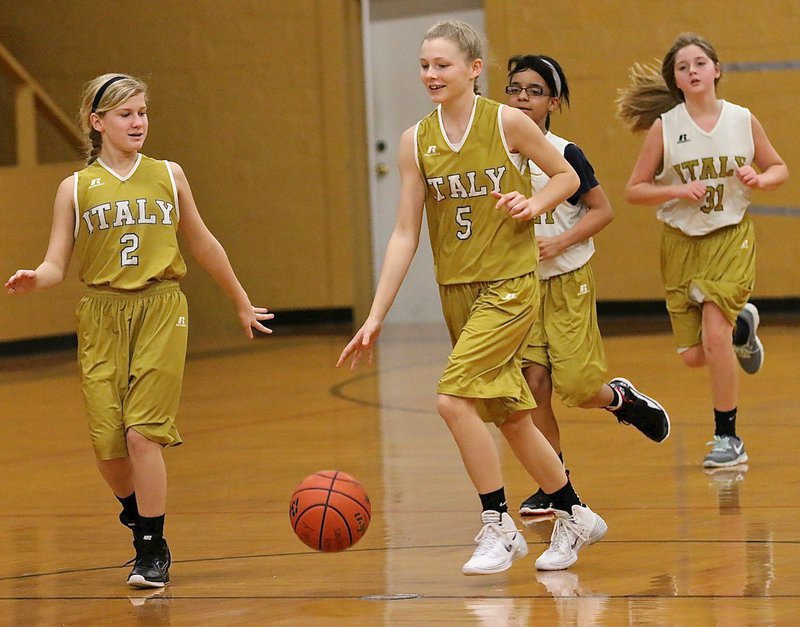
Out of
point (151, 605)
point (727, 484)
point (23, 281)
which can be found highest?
point (23, 281)

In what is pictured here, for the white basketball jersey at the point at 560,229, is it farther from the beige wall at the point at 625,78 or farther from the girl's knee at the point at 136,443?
the beige wall at the point at 625,78

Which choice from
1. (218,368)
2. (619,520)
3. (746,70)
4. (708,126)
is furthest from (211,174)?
(619,520)

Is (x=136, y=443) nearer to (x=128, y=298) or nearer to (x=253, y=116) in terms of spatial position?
(x=128, y=298)

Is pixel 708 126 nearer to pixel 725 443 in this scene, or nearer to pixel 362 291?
pixel 725 443

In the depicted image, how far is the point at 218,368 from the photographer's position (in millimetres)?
10547

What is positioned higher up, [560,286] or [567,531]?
[560,286]

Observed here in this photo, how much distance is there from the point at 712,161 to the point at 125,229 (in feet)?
8.90

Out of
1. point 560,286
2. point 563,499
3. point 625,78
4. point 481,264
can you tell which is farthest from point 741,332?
point 625,78

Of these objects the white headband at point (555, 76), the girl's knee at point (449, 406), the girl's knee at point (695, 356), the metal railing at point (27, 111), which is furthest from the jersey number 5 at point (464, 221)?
the metal railing at point (27, 111)

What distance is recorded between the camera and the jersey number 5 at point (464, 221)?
13.8ft

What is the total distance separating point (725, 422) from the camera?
598cm

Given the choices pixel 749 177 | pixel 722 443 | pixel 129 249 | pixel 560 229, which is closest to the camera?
pixel 129 249

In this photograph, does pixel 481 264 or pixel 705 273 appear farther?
pixel 705 273

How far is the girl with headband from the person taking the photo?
5.04m
